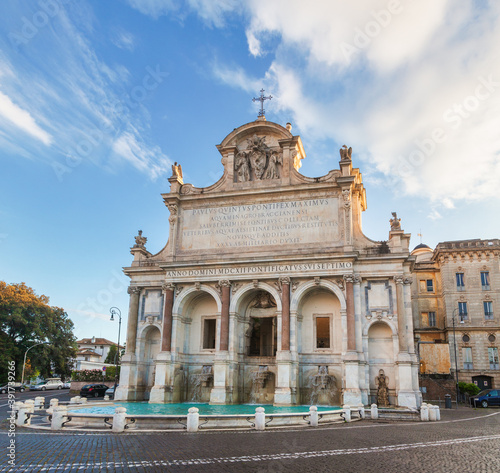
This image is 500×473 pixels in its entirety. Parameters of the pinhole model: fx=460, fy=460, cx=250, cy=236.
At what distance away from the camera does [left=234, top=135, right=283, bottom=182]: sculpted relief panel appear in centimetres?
3391

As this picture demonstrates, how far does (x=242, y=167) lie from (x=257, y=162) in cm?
119

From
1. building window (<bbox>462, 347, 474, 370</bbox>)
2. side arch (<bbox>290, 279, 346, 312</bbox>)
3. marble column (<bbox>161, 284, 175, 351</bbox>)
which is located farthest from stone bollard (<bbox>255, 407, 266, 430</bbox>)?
building window (<bbox>462, 347, 474, 370</bbox>)

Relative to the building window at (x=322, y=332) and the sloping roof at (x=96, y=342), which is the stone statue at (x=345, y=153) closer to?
the building window at (x=322, y=332)

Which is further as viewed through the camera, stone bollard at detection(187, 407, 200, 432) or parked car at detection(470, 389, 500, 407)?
parked car at detection(470, 389, 500, 407)

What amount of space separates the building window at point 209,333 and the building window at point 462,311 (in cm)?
2913

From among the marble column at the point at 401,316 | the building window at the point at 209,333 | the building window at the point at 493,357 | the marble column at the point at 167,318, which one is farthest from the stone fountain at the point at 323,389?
the building window at the point at 493,357

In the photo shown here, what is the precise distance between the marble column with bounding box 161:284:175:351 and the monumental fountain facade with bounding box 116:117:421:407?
7 centimetres

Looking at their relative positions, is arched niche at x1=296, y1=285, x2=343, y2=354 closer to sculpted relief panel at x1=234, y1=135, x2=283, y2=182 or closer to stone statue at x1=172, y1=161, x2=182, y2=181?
sculpted relief panel at x1=234, y1=135, x2=283, y2=182

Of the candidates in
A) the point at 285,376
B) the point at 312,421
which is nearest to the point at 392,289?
the point at 285,376

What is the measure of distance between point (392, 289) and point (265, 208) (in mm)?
10366

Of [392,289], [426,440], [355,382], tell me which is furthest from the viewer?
[392,289]

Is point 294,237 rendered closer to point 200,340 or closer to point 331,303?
point 331,303

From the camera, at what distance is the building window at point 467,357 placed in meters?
47.0

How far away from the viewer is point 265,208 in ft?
109
